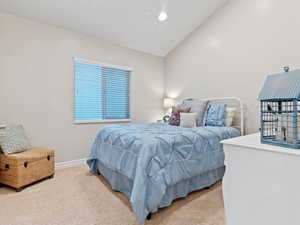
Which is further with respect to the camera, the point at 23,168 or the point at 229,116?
the point at 229,116

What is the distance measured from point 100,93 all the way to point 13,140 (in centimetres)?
167

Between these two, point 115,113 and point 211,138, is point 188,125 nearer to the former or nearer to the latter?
point 211,138

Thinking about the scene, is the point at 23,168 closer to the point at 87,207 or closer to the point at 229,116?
the point at 87,207

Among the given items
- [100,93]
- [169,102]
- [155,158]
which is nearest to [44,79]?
[100,93]

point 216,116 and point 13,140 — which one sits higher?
point 216,116

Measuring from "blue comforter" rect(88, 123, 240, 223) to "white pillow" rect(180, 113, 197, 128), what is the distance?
46 centimetres

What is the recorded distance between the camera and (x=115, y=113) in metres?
3.95

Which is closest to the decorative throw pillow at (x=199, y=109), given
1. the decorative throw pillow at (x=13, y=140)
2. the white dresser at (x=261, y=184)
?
the white dresser at (x=261, y=184)

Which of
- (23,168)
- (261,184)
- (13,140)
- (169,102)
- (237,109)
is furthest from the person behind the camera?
(169,102)

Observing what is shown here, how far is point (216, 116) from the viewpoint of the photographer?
3119mm

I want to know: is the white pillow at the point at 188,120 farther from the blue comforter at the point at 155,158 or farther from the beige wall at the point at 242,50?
the beige wall at the point at 242,50

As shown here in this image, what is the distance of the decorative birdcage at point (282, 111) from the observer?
31.3 inches

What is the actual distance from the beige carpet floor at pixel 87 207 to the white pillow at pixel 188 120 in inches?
37.3

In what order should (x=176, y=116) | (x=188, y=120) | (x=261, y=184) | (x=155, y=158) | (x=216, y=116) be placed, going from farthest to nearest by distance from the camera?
(x=176, y=116) < (x=216, y=116) < (x=188, y=120) < (x=155, y=158) < (x=261, y=184)
